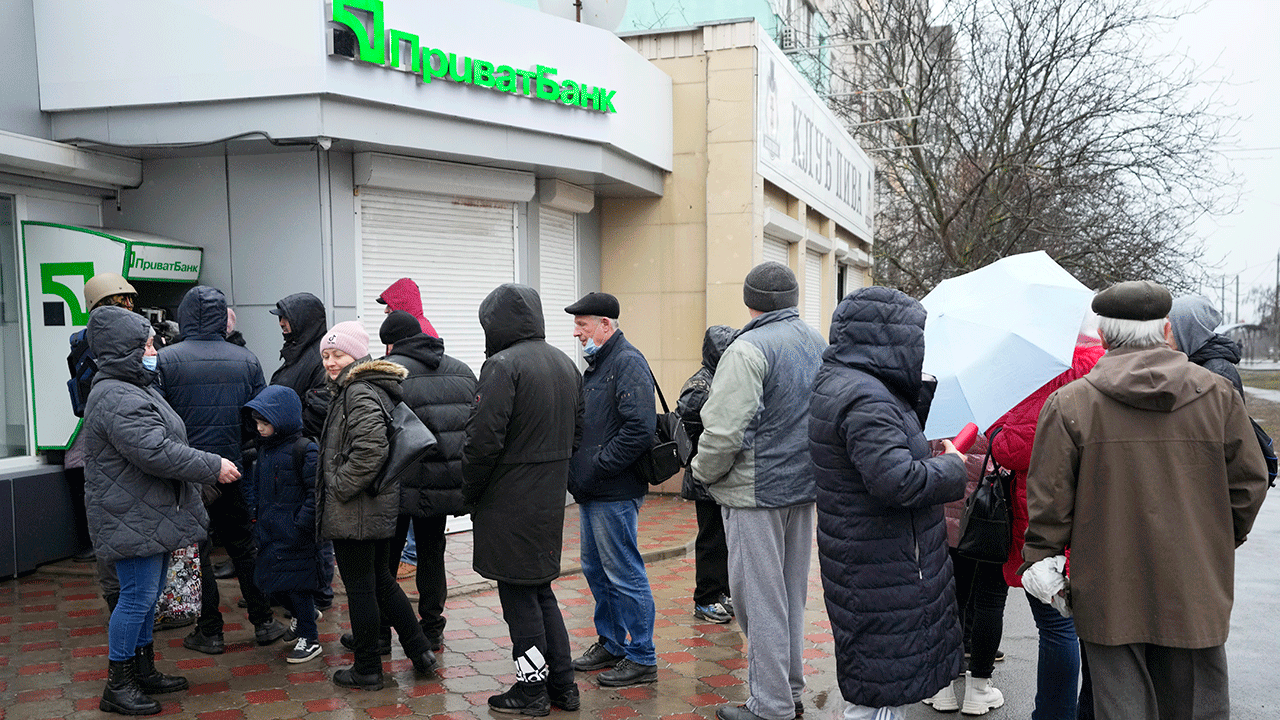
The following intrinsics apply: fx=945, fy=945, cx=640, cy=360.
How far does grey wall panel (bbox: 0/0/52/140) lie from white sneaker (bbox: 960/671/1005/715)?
7.22 m

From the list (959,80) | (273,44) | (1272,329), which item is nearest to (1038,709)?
(273,44)

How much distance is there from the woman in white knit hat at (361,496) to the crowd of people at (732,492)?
0.05ft

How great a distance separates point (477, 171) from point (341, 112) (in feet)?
5.11

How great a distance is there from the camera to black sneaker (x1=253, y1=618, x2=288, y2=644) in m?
5.34

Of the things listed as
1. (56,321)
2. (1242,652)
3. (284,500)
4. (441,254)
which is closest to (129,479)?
(284,500)

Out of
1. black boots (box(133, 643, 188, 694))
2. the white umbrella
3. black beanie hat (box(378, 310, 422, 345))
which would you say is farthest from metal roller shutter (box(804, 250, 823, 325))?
black boots (box(133, 643, 188, 694))

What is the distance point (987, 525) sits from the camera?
3809 millimetres

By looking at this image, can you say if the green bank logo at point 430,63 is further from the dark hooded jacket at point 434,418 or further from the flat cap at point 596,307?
the flat cap at point 596,307

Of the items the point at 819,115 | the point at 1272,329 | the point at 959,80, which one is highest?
the point at 959,80

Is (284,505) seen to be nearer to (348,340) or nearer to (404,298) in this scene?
(348,340)

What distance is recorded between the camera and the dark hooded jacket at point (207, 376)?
539 centimetres

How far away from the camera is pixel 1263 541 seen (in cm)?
866

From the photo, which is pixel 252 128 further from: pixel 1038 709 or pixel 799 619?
pixel 1038 709

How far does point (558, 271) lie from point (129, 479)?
5.58m
